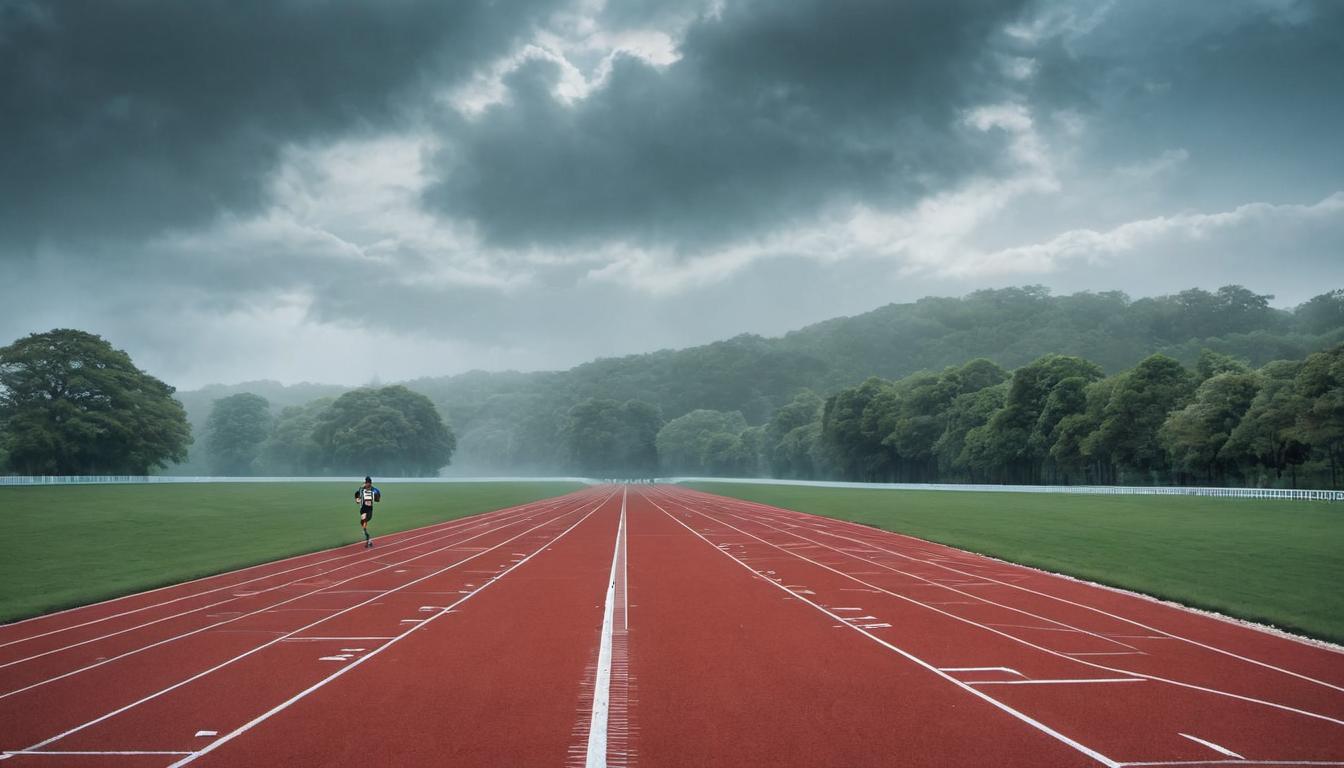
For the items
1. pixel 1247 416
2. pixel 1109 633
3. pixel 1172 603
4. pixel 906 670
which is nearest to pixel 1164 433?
pixel 1247 416

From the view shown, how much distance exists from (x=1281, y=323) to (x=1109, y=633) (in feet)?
552

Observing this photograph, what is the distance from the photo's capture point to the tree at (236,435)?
131m

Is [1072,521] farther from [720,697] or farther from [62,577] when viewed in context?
[62,577]

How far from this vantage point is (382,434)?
110438mm

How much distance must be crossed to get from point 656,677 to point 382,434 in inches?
4283

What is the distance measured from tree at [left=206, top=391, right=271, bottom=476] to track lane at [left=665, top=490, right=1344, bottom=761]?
135839 mm

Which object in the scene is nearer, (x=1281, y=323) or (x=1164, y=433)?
(x=1164, y=433)

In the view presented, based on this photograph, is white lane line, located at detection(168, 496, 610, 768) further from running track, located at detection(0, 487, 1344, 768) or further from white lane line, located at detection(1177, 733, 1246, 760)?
white lane line, located at detection(1177, 733, 1246, 760)

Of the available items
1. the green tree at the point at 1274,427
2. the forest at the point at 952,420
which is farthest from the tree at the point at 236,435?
the green tree at the point at 1274,427

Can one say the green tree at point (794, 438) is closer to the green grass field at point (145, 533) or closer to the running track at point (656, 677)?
the green grass field at point (145, 533)

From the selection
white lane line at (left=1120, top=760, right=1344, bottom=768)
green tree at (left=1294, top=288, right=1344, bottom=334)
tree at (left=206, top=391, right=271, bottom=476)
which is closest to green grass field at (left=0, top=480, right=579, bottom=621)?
white lane line at (left=1120, top=760, right=1344, bottom=768)

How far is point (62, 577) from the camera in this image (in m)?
17.4

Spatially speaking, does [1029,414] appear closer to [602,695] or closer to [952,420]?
[952,420]

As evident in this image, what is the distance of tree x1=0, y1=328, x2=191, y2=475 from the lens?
5922 cm
